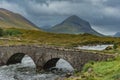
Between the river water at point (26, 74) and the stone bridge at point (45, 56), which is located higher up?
the stone bridge at point (45, 56)

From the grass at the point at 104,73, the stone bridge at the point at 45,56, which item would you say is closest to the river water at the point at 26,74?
the stone bridge at the point at 45,56

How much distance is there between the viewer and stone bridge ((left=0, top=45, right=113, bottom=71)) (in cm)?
6184

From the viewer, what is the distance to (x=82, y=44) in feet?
495

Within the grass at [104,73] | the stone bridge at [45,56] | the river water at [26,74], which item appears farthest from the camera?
the river water at [26,74]

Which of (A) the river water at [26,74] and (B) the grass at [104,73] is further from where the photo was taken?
(A) the river water at [26,74]

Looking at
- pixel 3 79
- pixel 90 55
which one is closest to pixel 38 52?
pixel 3 79

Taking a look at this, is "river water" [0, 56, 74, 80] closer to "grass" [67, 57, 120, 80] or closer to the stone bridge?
the stone bridge

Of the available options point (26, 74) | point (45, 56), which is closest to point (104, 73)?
point (26, 74)

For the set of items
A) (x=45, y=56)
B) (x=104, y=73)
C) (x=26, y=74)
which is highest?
(x=45, y=56)

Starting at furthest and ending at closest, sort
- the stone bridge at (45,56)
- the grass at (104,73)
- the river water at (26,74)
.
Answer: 1. the river water at (26,74)
2. the stone bridge at (45,56)
3. the grass at (104,73)

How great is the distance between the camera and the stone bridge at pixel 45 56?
61844mm

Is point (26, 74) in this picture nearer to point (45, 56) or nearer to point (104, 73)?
point (45, 56)

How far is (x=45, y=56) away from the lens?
2906 inches

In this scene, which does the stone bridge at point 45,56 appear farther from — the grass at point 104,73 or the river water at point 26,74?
the grass at point 104,73
